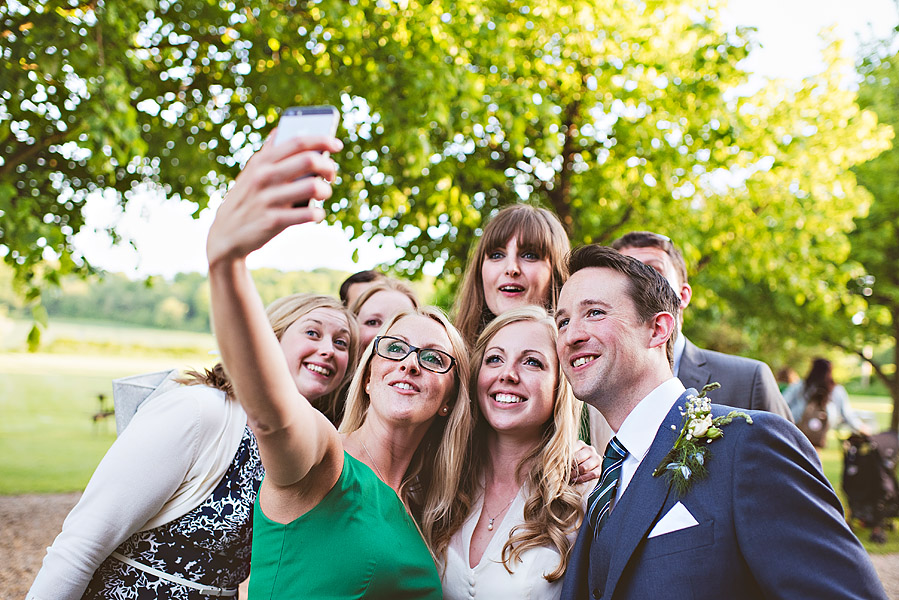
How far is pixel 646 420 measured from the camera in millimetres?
2326

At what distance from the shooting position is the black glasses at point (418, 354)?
9.90 feet

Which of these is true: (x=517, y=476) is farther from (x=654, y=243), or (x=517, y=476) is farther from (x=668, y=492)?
(x=654, y=243)

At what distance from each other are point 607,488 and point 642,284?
2.41ft

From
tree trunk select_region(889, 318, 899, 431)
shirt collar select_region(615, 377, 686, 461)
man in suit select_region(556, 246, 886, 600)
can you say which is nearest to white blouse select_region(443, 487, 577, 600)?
man in suit select_region(556, 246, 886, 600)

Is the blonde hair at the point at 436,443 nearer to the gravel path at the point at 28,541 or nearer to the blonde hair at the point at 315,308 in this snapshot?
the blonde hair at the point at 315,308

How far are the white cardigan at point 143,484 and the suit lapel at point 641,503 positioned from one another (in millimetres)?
1627

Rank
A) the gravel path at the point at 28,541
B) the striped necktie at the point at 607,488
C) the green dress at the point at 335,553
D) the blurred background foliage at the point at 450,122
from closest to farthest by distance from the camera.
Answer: the green dress at the point at 335,553 < the striped necktie at the point at 607,488 < the blurred background foliage at the point at 450,122 < the gravel path at the point at 28,541

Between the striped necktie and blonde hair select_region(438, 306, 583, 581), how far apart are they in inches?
19.7

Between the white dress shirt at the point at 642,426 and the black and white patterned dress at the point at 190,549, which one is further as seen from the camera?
the black and white patterned dress at the point at 190,549

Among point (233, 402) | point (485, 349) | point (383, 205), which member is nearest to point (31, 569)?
point (383, 205)

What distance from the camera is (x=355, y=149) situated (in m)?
8.71

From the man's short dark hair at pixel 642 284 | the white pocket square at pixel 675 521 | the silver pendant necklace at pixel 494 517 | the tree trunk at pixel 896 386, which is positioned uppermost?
the man's short dark hair at pixel 642 284

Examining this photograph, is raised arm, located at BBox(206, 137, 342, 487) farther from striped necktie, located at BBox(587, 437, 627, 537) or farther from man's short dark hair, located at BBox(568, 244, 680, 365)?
man's short dark hair, located at BBox(568, 244, 680, 365)

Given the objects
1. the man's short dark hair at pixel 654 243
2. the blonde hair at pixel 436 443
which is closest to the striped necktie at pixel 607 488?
the blonde hair at pixel 436 443
